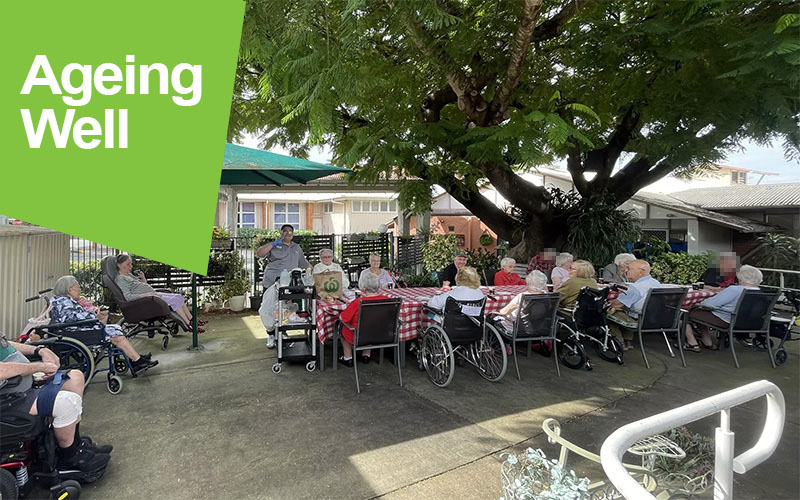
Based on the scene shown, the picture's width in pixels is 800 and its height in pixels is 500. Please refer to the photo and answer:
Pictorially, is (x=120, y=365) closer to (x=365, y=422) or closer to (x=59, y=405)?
(x=59, y=405)

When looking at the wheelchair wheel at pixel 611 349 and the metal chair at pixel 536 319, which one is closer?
the metal chair at pixel 536 319

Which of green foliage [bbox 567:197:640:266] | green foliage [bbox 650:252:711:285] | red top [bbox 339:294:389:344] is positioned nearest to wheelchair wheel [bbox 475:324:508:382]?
red top [bbox 339:294:389:344]

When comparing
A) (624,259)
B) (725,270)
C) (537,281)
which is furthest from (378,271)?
(725,270)

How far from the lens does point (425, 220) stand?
1235 cm

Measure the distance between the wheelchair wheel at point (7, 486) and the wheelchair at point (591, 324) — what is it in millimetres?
4555

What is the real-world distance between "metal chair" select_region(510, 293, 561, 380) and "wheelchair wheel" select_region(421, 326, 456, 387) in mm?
773

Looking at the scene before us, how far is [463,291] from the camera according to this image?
4.19 metres

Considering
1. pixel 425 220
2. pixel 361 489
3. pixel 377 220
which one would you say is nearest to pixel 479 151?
pixel 361 489

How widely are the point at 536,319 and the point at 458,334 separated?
911 millimetres

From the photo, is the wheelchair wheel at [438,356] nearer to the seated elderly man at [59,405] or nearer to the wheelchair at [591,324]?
the wheelchair at [591,324]

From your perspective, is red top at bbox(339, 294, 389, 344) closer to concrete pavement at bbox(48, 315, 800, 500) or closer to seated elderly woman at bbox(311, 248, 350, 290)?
concrete pavement at bbox(48, 315, 800, 500)

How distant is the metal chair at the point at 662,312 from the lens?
4707 millimetres

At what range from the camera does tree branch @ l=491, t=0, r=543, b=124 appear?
358 centimetres

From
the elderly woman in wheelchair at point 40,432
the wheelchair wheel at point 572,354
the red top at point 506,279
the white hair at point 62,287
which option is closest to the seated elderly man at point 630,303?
the wheelchair wheel at point 572,354
